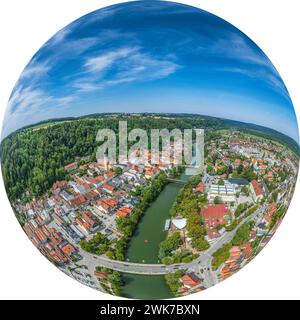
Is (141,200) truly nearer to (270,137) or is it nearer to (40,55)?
(270,137)

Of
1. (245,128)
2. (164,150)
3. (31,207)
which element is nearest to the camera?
(164,150)

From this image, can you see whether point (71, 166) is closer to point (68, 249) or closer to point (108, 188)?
point (108, 188)

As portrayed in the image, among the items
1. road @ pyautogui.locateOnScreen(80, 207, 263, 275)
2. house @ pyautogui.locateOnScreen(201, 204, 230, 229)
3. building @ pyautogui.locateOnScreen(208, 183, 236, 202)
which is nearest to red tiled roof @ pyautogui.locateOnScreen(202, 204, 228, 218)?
house @ pyautogui.locateOnScreen(201, 204, 230, 229)

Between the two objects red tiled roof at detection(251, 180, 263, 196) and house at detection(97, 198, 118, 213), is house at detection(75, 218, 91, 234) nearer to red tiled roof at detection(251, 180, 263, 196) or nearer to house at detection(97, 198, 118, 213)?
house at detection(97, 198, 118, 213)

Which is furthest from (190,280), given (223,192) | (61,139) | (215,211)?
(61,139)

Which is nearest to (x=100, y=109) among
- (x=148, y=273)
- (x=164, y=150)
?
(x=164, y=150)

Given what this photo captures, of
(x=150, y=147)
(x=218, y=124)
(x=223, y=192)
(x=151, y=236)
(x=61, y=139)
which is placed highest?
(x=218, y=124)

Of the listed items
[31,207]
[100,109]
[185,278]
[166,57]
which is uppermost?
[166,57]
